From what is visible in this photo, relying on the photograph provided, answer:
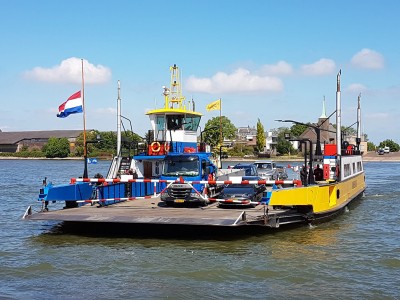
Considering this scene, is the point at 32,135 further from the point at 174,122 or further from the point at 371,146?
the point at 174,122

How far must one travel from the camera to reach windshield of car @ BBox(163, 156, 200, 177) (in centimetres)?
2020

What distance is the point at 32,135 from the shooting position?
16588cm

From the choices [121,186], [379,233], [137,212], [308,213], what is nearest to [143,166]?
[121,186]

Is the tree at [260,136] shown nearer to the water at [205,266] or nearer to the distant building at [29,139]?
the distant building at [29,139]

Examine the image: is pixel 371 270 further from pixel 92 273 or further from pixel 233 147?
pixel 233 147

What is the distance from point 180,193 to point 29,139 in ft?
497

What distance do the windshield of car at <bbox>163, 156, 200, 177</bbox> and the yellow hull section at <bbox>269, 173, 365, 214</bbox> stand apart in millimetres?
4584

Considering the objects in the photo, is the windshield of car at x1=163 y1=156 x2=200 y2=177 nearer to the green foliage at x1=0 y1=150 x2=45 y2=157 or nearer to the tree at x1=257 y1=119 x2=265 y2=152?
the tree at x1=257 y1=119 x2=265 y2=152

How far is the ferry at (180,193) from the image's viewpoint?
1587 centimetres

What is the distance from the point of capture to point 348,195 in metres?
24.1

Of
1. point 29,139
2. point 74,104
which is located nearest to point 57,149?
point 29,139

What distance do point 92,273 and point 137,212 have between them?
4.75 meters

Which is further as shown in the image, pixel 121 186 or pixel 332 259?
pixel 121 186

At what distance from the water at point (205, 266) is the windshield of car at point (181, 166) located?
15.0 feet
